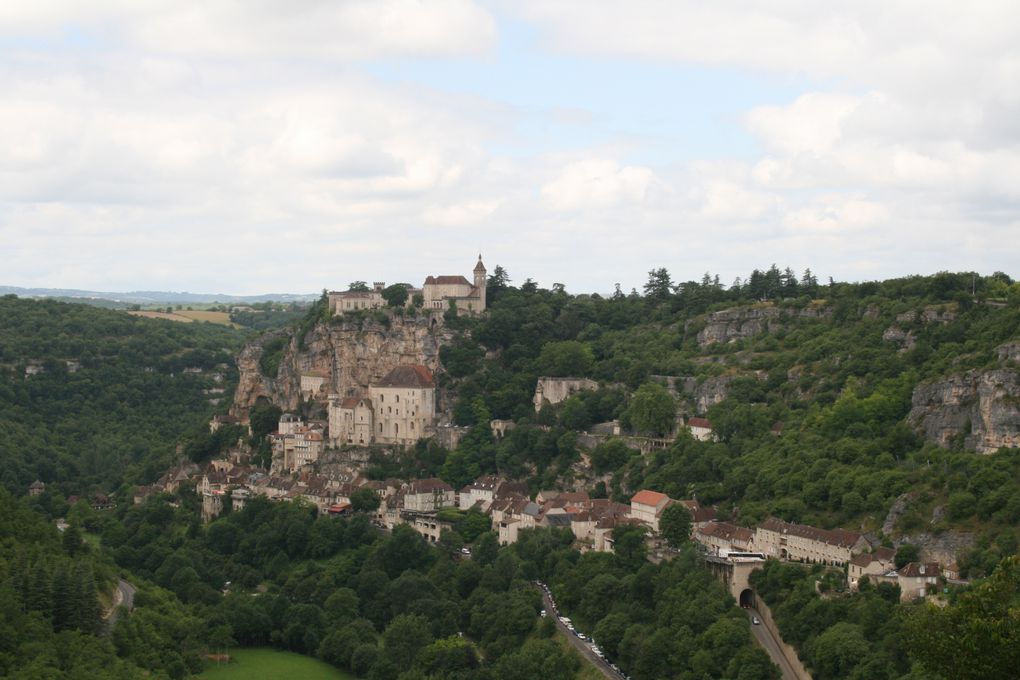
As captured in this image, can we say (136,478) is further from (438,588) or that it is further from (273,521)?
(438,588)

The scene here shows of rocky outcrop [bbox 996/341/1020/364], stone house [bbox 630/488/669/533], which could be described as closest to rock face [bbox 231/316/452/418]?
stone house [bbox 630/488/669/533]

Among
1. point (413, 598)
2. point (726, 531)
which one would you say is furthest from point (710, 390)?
point (413, 598)

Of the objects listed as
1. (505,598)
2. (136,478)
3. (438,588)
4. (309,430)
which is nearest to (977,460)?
(505,598)

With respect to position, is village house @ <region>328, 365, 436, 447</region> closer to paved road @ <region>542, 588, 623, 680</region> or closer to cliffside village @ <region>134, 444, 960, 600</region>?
cliffside village @ <region>134, 444, 960, 600</region>

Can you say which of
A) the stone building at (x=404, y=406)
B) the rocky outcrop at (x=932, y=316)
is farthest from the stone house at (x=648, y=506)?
the stone building at (x=404, y=406)

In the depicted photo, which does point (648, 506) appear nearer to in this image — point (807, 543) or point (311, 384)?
point (807, 543)
